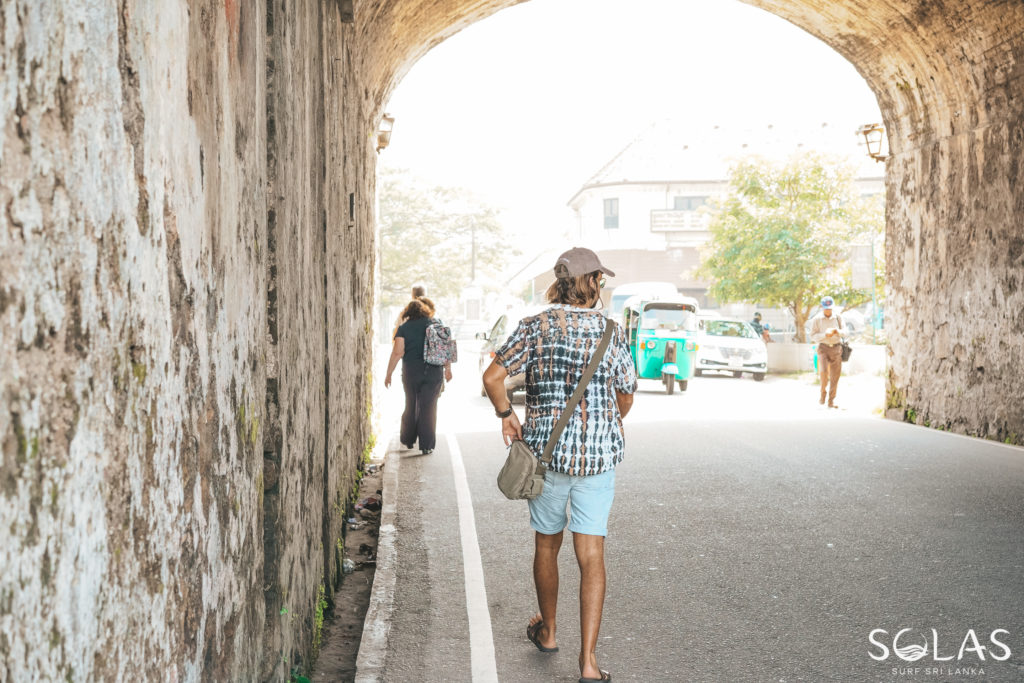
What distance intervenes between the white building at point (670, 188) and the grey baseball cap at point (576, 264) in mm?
46186

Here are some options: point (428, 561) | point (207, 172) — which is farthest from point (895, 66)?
point (207, 172)

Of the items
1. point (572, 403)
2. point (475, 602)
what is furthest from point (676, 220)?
point (572, 403)

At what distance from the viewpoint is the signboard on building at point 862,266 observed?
73.1ft

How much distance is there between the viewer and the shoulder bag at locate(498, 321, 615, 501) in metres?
4.50

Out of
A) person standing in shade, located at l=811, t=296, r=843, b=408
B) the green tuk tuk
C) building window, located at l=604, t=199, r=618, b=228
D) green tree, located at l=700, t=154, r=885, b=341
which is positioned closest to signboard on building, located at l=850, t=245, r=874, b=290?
the green tuk tuk

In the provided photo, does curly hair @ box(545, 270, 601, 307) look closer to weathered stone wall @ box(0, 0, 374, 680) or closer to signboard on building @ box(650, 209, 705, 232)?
weathered stone wall @ box(0, 0, 374, 680)

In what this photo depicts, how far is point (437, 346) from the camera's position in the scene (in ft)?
35.2

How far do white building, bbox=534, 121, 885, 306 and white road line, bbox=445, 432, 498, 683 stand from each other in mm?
43011

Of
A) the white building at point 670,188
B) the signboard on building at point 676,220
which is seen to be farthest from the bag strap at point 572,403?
the signboard on building at point 676,220

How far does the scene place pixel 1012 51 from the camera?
38.4 ft

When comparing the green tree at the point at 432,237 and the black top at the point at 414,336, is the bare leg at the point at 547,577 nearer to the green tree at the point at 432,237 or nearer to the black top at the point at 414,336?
the black top at the point at 414,336

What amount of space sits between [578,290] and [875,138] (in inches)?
497

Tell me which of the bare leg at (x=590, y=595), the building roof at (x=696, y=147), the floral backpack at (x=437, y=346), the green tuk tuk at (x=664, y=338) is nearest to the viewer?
the bare leg at (x=590, y=595)

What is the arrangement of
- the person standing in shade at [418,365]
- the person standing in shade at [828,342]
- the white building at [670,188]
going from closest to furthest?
the person standing in shade at [418,365] < the person standing in shade at [828,342] < the white building at [670,188]
